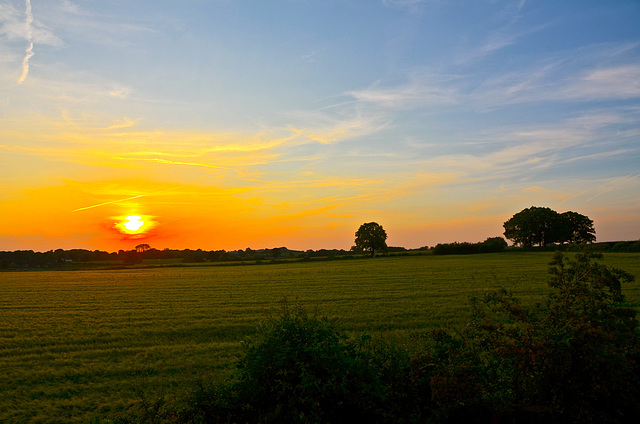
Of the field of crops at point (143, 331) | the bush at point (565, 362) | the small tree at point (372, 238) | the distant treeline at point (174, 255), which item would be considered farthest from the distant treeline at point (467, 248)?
the bush at point (565, 362)

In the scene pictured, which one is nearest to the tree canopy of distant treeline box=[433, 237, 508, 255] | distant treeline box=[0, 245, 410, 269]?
distant treeline box=[433, 237, 508, 255]

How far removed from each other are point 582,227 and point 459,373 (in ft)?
375

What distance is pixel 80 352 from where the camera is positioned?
14.2 meters

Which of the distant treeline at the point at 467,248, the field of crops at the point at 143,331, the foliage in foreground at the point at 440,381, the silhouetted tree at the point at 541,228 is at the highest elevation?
the silhouetted tree at the point at 541,228

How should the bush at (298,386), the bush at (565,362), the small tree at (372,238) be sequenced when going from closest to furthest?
1. the bush at (298,386)
2. the bush at (565,362)
3. the small tree at (372,238)

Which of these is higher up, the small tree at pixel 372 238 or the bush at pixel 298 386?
the small tree at pixel 372 238

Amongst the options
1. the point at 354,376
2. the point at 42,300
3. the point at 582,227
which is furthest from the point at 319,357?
the point at 582,227

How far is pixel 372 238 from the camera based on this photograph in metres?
102

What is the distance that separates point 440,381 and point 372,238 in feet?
318

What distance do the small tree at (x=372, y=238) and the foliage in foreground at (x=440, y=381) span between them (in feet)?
313

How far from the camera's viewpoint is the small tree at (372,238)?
4028 inches

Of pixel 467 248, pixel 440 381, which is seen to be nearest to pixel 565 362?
pixel 440 381

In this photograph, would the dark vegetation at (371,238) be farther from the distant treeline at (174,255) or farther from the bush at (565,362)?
the bush at (565,362)

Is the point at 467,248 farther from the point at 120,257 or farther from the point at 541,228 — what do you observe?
the point at 120,257
